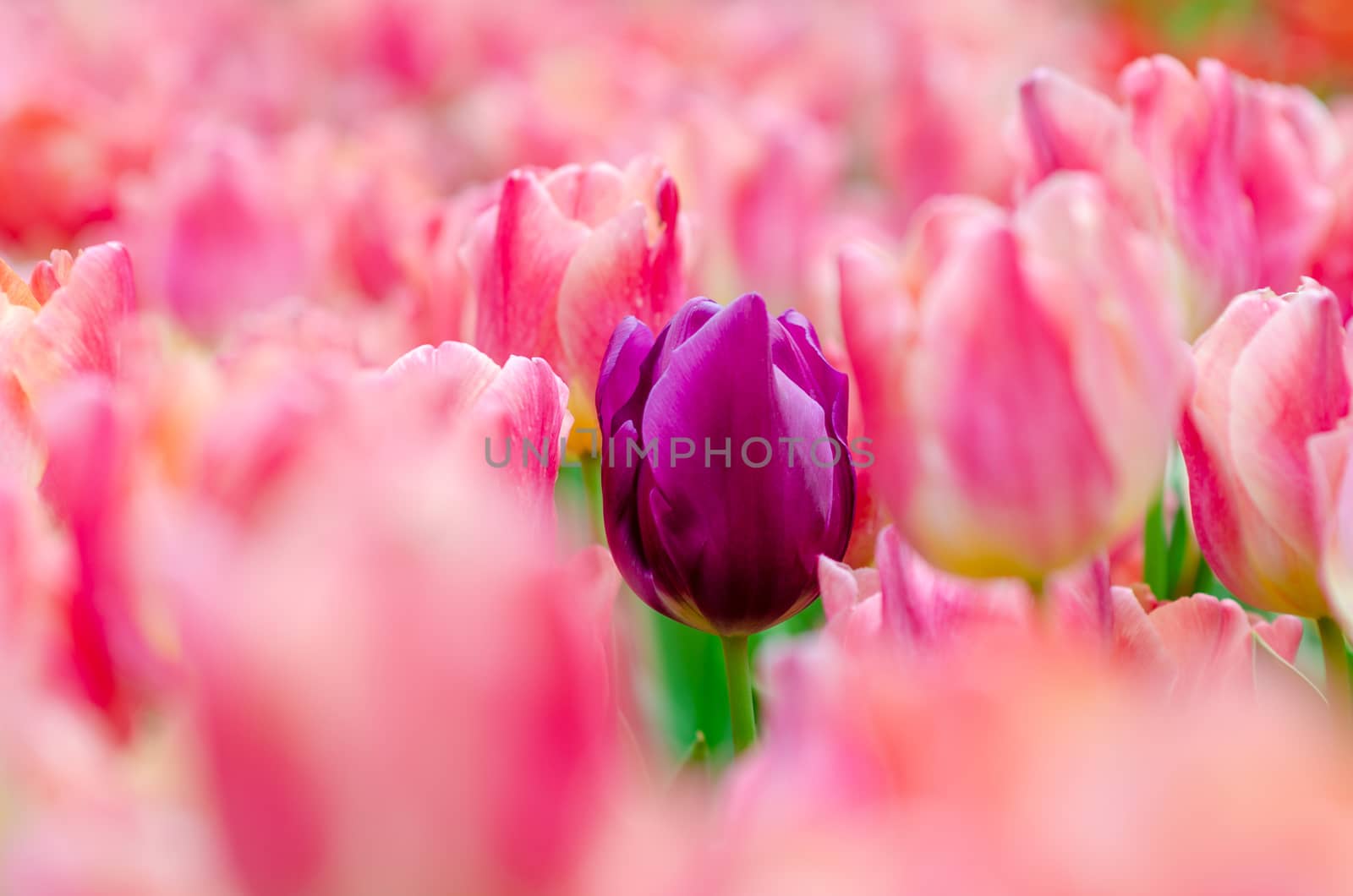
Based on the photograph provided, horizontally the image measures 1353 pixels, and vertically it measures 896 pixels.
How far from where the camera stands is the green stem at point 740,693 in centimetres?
44

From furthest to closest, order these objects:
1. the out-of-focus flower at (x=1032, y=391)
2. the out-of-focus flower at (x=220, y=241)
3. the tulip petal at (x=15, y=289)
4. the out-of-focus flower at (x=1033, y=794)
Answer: the out-of-focus flower at (x=220, y=241), the tulip petal at (x=15, y=289), the out-of-focus flower at (x=1032, y=391), the out-of-focus flower at (x=1033, y=794)

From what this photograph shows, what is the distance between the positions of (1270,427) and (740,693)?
18 centimetres

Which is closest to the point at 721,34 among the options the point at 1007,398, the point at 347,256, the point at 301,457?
the point at 347,256

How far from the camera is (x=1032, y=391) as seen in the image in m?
0.35

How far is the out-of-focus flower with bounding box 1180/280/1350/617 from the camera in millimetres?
390

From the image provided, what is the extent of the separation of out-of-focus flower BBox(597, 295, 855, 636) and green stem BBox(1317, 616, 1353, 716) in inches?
6.0

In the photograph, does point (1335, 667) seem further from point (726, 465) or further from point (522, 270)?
point (522, 270)

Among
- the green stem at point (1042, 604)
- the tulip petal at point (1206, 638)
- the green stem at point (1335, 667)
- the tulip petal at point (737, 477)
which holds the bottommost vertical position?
the green stem at point (1335, 667)

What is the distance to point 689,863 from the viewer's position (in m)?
0.20

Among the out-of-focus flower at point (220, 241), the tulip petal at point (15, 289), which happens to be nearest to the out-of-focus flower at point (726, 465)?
the tulip petal at point (15, 289)

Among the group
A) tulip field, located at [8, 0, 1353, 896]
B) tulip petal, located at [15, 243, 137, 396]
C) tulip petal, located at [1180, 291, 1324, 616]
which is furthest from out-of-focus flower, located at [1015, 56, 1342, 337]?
tulip petal, located at [15, 243, 137, 396]

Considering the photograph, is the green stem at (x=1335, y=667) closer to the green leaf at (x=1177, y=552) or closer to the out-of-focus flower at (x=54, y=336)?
the green leaf at (x=1177, y=552)

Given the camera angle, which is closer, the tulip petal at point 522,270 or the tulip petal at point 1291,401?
the tulip petal at point 1291,401

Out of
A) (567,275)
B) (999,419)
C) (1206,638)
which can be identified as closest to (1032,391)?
(999,419)
